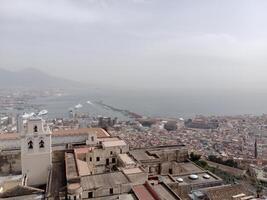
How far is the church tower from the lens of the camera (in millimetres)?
14172

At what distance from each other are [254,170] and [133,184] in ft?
61.2

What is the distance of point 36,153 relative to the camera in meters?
14.3

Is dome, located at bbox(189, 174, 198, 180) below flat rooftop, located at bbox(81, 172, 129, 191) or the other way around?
below

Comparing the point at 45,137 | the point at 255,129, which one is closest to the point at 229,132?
the point at 255,129

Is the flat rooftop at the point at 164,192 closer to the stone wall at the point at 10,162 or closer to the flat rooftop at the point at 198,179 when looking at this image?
the flat rooftop at the point at 198,179

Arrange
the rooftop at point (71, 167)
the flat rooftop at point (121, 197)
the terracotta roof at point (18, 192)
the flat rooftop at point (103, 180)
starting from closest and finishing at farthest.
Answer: the flat rooftop at point (121, 197) → the flat rooftop at point (103, 180) → the terracotta roof at point (18, 192) → the rooftop at point (71, 167)

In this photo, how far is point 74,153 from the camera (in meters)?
15.6

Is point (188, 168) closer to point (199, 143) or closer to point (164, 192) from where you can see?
point (164, 192)

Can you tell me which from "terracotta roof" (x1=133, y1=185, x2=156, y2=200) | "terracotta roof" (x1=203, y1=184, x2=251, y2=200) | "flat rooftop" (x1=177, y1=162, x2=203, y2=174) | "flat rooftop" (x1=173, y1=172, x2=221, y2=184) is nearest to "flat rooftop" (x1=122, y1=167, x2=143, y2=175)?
"terracotta roof" (x1=133, y1=185, x2=156, y2=200)

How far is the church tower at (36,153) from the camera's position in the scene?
14.2 metres

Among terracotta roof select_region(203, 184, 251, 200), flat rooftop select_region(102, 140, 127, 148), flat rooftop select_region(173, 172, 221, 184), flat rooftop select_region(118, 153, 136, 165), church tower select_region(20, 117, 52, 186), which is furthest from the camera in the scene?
flat rooftop select_region(102, 140, 127, 148)

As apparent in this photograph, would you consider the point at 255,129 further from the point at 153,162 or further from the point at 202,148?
the point at 153,162

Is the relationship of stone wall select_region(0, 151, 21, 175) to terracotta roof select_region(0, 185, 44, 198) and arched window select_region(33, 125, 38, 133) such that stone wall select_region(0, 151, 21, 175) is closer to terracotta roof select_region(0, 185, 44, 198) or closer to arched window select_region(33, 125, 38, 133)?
arched window select_region(33, 125, 38, 133)

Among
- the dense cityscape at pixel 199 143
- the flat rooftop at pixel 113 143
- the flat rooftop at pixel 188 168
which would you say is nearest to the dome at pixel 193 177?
the dense cityscape at pixel 199 143
